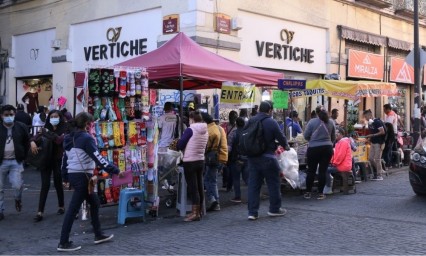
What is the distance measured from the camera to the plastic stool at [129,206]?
26.1ft

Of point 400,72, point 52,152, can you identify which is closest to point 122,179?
point 52,152

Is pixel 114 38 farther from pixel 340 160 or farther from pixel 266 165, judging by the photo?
pixel 266 165

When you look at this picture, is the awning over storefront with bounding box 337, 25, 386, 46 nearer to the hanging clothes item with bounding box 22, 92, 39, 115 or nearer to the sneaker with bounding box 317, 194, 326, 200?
the sneaker with bounding box 317, 194, 326, 200

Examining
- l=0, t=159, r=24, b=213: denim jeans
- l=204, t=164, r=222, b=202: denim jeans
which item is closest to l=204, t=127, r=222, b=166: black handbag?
l=204, t=164, r=222, b=202: denim jeans

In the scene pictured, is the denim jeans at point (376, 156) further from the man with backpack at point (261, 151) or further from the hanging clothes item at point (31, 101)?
the hanging clothes item at point (31, 101)

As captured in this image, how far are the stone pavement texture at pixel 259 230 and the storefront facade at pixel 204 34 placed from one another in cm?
639

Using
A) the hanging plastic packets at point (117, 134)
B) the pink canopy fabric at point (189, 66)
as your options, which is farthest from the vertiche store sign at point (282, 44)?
the hanging plastic packets at point (117, 134)

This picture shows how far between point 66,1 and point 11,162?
1036 cm

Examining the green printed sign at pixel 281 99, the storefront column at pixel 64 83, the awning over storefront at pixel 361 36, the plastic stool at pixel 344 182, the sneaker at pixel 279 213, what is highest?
the awning over storefront at pixel 361 36

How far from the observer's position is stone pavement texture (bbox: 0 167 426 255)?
6.40 metres

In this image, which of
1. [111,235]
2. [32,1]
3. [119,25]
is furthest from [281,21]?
[111,235]

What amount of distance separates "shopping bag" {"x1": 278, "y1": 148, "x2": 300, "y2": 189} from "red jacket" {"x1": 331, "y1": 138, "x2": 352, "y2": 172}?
3.20ft

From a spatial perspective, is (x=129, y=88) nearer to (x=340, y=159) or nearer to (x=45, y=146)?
(x=45, y=146)

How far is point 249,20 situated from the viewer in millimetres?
15586
